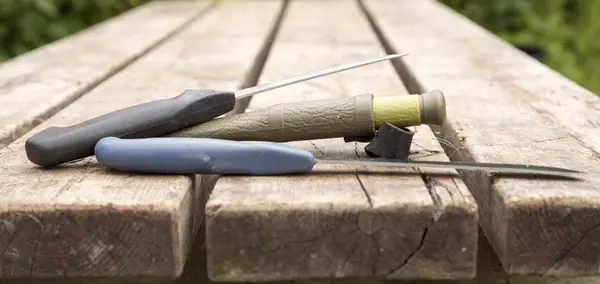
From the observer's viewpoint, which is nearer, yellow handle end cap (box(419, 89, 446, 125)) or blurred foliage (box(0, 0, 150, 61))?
yellow handle end cap (box(419, 89, 446, 125))

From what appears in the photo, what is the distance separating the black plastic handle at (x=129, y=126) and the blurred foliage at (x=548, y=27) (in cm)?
372

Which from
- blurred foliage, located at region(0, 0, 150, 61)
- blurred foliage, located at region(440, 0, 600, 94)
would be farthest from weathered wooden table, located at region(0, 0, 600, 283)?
blurred foliage, located at region(440, 0, 600, 94)

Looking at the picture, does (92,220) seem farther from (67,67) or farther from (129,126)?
(67,67)

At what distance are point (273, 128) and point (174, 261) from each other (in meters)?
0.27

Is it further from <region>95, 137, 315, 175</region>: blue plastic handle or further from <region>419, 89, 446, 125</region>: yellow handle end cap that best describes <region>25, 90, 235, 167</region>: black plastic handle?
<region>419, 89, 446, 125</region>: yellow handle end cap

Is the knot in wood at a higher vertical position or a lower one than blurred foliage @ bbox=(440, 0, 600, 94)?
higher

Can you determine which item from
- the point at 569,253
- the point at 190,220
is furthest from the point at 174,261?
the point at 569,253

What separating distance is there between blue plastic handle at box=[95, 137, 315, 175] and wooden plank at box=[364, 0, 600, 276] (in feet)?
0.86

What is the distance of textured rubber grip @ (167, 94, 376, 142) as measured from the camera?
1088mm

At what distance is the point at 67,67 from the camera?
1.95m

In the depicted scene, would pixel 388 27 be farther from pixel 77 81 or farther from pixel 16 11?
pixel 16 11

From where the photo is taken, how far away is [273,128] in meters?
1.11

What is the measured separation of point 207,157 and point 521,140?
0.49 metres

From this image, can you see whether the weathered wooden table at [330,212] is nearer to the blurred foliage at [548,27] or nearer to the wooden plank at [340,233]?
the wooden plank at [340,233]
